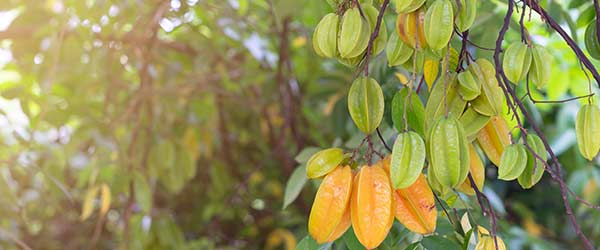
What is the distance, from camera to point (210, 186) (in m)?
1.81

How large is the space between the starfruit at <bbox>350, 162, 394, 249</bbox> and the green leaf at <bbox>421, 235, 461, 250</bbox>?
0.20 ft

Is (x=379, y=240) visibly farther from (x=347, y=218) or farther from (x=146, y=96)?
(x=146, y=96)

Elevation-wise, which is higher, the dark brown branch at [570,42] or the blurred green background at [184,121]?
the dark brown branch at [570,42]

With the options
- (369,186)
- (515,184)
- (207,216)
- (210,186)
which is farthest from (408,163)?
(515,184)

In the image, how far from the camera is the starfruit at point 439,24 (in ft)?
1.62

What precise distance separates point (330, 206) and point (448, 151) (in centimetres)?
11

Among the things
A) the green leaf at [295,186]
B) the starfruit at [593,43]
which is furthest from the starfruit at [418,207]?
the green leaf at [295,186]

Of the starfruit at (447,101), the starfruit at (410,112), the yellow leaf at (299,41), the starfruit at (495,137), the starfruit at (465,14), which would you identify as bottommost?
the yellow leaf at (299,41)

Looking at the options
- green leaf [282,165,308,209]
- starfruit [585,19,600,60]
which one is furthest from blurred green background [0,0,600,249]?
starfruit [585,19,600,60]

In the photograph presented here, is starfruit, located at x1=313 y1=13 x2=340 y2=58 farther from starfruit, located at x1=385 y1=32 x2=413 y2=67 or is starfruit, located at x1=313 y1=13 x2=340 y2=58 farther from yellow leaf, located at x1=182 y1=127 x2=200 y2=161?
yellow leaf, located at x1=182 y1=127 x2=200 y2=161

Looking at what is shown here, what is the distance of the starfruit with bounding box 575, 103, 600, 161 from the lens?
53cm

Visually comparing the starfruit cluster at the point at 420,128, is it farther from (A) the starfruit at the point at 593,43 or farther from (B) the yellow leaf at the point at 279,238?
(B) the yellow leaf at the point at 279,238

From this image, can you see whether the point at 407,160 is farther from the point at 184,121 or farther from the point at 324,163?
the point at 184,121

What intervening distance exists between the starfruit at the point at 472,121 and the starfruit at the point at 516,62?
0.04m
